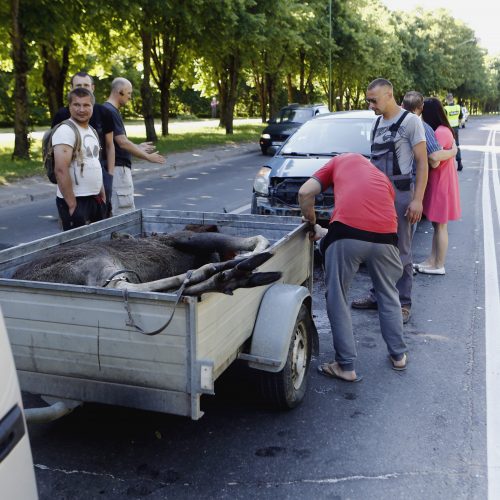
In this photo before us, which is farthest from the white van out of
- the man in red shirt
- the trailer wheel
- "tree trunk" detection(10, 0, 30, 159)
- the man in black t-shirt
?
"tree trunk" detection(10, 0, 30, 159)

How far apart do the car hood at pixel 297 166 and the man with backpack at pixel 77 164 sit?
9.99ft

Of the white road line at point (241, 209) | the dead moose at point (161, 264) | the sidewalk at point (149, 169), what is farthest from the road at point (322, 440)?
the sidewalk at point (149, 169)

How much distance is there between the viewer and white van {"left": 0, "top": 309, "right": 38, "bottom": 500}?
5.95 ft

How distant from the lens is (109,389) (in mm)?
3217

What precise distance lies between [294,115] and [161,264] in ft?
71.2

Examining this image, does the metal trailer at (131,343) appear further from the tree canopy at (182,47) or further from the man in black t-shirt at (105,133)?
the tree canopy at (182,47)

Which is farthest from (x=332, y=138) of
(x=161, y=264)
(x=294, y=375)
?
(x=294, y=375)

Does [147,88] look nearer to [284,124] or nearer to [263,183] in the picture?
[284,124]

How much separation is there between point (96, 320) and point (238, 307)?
0.78 meters

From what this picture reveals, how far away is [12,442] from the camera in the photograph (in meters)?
1.87

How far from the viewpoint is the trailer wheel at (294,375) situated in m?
3.96

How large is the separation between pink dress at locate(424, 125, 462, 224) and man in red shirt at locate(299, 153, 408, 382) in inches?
111

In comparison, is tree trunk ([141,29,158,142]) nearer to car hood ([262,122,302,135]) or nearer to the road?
car hood ([262,122,302,135])

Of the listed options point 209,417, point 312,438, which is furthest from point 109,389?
point 312,438
